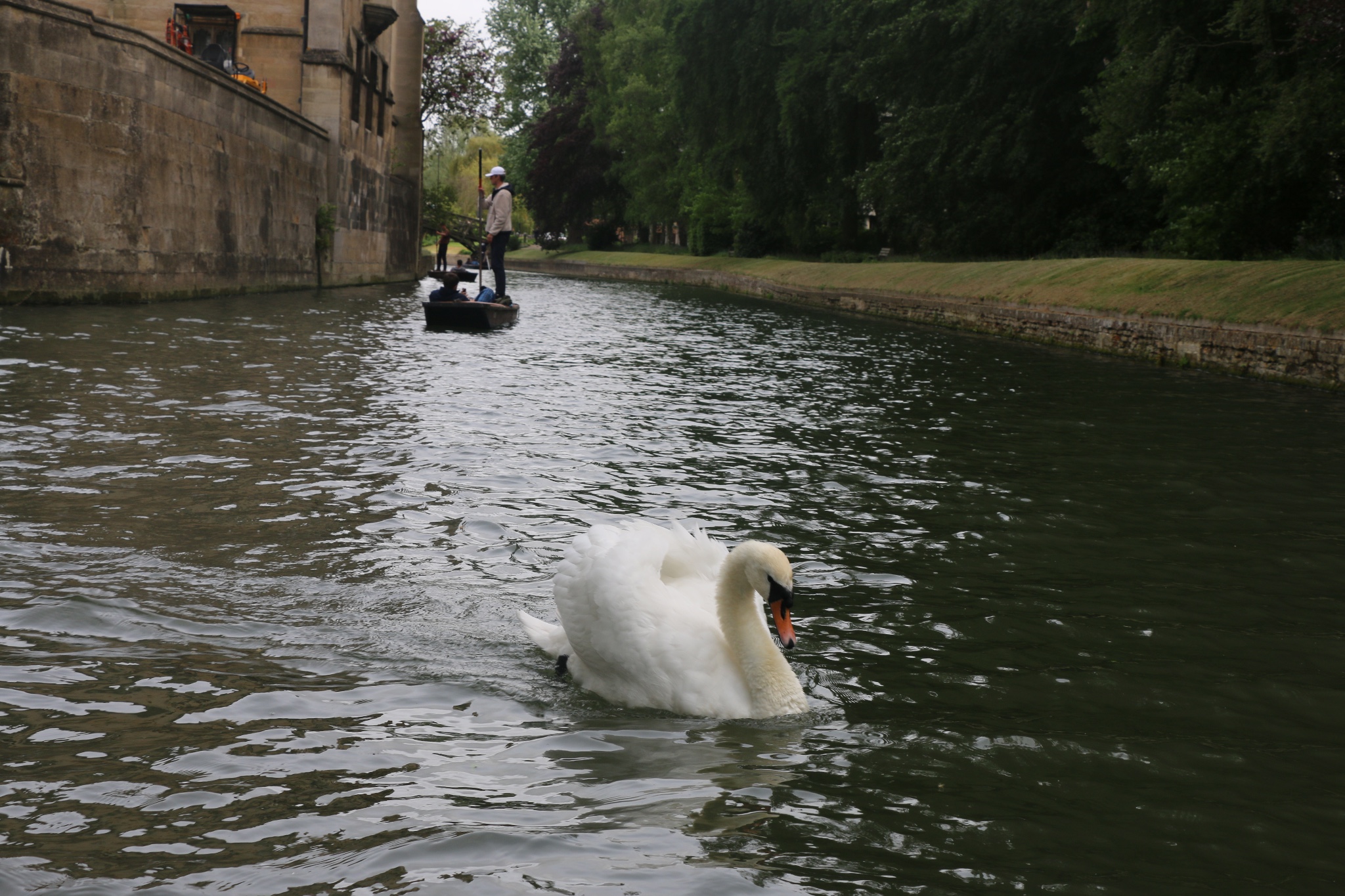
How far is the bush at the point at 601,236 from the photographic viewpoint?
79.4 m

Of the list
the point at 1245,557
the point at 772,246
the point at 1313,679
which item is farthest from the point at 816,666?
the point at 772,246

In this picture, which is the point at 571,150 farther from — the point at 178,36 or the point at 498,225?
the point at 498,225

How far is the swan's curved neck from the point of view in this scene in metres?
4.64

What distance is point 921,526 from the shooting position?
25.9 feet

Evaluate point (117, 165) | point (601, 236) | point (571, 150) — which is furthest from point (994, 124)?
point (601, 236)

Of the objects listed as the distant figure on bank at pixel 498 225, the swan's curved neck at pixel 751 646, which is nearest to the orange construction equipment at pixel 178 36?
the distant figure on bank at pixel 498 225

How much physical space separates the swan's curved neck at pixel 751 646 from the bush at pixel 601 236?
75547mm

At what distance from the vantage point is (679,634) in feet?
15.5

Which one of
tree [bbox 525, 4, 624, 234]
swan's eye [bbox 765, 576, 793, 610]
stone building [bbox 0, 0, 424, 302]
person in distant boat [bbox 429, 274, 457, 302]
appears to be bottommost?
swan's eye [bbox 765, 576, 793, 610]

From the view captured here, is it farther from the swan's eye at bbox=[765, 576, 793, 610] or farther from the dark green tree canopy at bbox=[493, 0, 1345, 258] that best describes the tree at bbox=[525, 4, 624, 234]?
the swan's eye at bbox=[765, 576, 793, 610]

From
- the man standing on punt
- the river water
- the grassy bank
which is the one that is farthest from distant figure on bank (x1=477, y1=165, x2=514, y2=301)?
the river water

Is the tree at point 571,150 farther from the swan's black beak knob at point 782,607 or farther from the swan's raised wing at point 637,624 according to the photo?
the swan's black beak knob at point 782,607

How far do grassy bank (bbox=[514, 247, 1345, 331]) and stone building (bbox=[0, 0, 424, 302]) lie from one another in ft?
49.2

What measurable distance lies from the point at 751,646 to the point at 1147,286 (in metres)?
19.3
